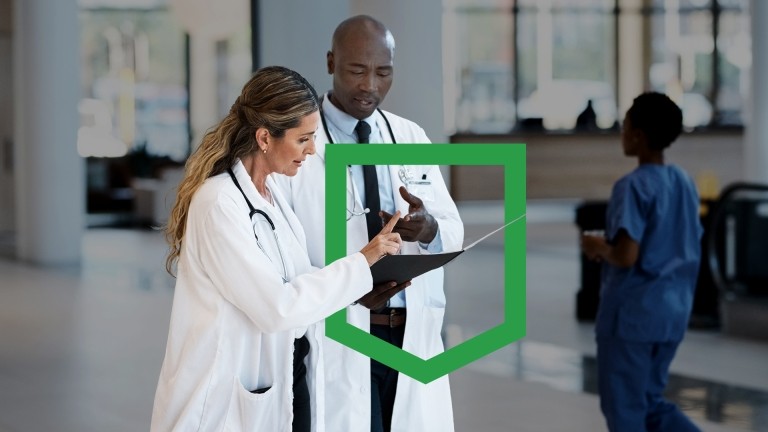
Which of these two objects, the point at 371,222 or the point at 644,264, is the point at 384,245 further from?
the point at 644,264

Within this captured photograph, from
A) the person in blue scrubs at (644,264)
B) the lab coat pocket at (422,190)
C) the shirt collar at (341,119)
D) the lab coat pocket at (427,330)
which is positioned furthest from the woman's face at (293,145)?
the person in blue scrubs at (644,264)

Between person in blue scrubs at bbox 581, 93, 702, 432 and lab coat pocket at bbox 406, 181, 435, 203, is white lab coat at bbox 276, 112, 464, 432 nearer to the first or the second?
lab coat pocket at bbox 406, 181, 435, 203

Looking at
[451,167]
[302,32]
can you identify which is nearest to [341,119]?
[302,32]

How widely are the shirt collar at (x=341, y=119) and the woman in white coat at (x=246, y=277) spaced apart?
0.54 metres

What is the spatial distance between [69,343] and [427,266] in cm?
719

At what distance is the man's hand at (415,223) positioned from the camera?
9.75 ft

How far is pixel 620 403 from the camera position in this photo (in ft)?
16.1

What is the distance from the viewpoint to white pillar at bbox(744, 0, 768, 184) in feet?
41.2

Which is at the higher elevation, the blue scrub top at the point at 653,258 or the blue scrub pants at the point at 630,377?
the blue scrub top at the point at 653,258

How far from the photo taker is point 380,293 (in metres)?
2.93

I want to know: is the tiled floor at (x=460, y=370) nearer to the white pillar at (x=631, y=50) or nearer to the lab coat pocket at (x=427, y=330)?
the lab coat pocket at (x=427, y=330)

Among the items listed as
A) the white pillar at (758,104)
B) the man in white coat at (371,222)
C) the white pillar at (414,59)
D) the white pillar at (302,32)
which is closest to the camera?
the man in white coat at (371,222)

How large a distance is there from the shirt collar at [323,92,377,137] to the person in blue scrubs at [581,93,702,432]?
1.66 m

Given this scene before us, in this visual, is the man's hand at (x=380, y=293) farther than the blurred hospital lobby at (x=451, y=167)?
No
